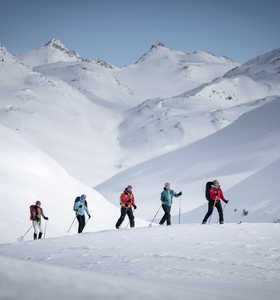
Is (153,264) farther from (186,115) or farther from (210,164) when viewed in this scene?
(186,115)

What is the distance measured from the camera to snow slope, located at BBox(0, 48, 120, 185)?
77562 mm

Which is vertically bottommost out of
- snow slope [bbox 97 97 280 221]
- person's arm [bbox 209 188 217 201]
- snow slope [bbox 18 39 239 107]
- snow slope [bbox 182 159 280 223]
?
person's arm [bbox 209 188 217 201]

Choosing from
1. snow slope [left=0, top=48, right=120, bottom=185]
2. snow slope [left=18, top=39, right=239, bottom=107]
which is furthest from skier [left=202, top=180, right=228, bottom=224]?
snow slope [left=18, top=39, right=239, bottom=107]

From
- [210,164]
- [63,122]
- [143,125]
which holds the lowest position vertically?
[210,164]

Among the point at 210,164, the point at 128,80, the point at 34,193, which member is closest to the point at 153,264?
the point at 34,193

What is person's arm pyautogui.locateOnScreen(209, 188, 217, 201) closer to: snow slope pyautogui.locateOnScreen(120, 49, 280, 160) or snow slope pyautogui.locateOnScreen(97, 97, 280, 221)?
snow slope pyautogui.locateOnScreen(97, 97, 280, 221)

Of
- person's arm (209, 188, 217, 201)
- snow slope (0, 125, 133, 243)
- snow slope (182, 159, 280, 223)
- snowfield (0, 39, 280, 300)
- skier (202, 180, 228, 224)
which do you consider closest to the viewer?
snowfield (0, 39, 280, 300)

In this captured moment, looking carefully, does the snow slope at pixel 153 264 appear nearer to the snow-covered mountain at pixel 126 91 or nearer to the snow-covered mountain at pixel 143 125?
the snow-covered mountain at pixel 143 125

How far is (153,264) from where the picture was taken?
7.43m

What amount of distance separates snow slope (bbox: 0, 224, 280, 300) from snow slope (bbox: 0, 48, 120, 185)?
55.8m

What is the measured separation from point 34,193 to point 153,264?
16.7 m

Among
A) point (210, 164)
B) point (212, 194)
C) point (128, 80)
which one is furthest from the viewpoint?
point (128, 80)

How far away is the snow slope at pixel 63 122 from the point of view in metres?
77.6

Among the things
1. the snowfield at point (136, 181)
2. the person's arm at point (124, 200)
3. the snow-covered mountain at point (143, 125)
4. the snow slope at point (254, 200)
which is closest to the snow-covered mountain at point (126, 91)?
the snow-covered mountain at point (143, 125)
